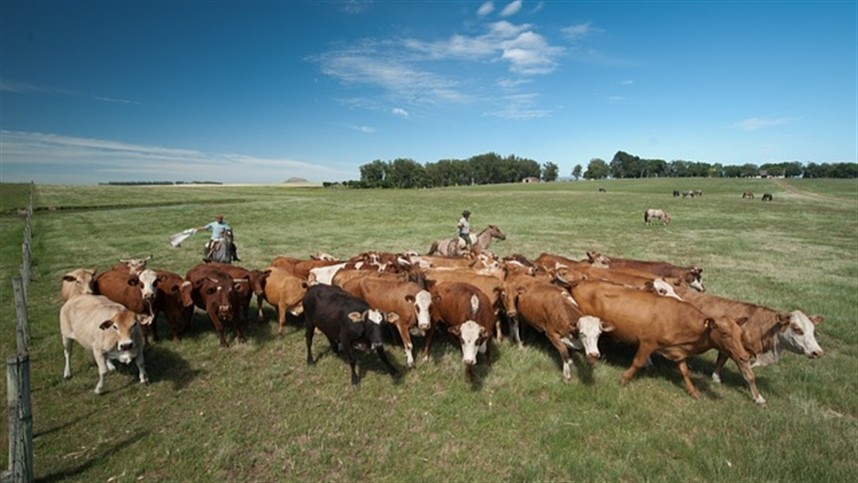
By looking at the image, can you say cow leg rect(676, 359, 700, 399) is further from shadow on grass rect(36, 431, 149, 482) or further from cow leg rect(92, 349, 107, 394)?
cow leg rect(92, 349, 107, 394)

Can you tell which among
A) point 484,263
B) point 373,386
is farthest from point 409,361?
point 484,263

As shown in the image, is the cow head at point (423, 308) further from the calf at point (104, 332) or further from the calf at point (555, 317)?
the calf at point (104, 332)

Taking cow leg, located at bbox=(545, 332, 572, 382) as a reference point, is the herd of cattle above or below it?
above

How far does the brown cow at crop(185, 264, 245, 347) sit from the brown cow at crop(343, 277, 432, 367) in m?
2.56

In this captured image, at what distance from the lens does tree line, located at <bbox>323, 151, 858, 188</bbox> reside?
143 m

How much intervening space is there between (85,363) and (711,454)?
36.2 feet

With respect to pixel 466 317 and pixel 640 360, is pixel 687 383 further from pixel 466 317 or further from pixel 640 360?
pixel 466 317

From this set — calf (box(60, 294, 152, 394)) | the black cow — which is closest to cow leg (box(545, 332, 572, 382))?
the black cow

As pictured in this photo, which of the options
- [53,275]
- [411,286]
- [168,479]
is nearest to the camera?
[168,479]

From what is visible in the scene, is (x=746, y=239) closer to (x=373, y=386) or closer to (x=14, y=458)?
(x=373, y=386)

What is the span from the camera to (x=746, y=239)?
2608cm

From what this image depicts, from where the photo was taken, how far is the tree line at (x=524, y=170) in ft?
470

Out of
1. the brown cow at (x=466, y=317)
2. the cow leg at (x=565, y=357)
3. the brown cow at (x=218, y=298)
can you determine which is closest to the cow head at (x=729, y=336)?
the cow leg at (x=565, y=357)

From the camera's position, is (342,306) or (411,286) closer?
(342,306)
